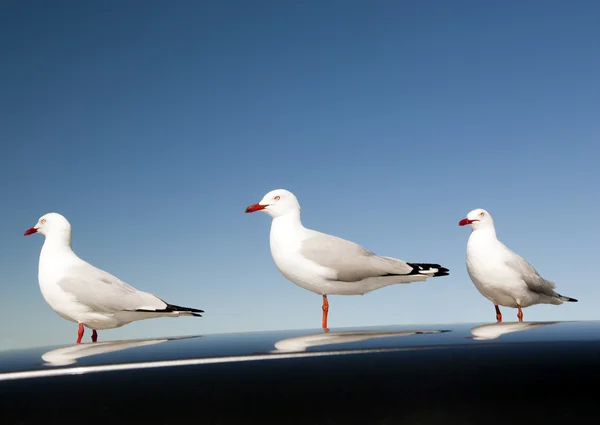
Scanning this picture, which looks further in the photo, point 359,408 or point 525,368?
point 525,368

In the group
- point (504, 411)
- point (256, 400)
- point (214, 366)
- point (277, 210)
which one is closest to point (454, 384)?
point (504, 411)

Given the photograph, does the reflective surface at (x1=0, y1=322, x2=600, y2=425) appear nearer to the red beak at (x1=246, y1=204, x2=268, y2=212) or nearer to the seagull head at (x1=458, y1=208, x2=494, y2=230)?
the red beak at (x1=246, y1=204, x2=268, y2=212)

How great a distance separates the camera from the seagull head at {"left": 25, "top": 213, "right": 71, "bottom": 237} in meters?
9.76

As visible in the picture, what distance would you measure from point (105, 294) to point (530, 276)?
7.12 meters

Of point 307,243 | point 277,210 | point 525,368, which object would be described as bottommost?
point 525,368

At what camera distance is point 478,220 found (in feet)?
33.8

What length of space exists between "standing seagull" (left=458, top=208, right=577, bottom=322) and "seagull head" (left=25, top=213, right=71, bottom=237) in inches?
276

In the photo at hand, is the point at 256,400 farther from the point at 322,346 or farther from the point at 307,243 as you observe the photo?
the point at 307,243

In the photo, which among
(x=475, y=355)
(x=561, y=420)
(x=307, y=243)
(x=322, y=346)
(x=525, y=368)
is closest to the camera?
(x=561, y=420)

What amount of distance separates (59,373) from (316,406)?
4.16ft

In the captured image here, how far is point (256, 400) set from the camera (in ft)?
7.36

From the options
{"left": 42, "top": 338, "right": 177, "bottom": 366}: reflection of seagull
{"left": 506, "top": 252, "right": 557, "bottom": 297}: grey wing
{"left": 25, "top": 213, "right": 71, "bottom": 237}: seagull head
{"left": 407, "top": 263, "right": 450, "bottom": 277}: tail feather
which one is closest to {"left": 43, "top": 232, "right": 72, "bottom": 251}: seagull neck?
{"left": 25, "top": 213, "right": 71, "bottom": 237}: seagull head

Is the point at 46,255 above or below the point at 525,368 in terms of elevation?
above

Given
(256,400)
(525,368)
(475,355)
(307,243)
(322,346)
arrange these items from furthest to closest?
(307,243) < (322,346) < (475,355) < (525,368) < (256,400)
